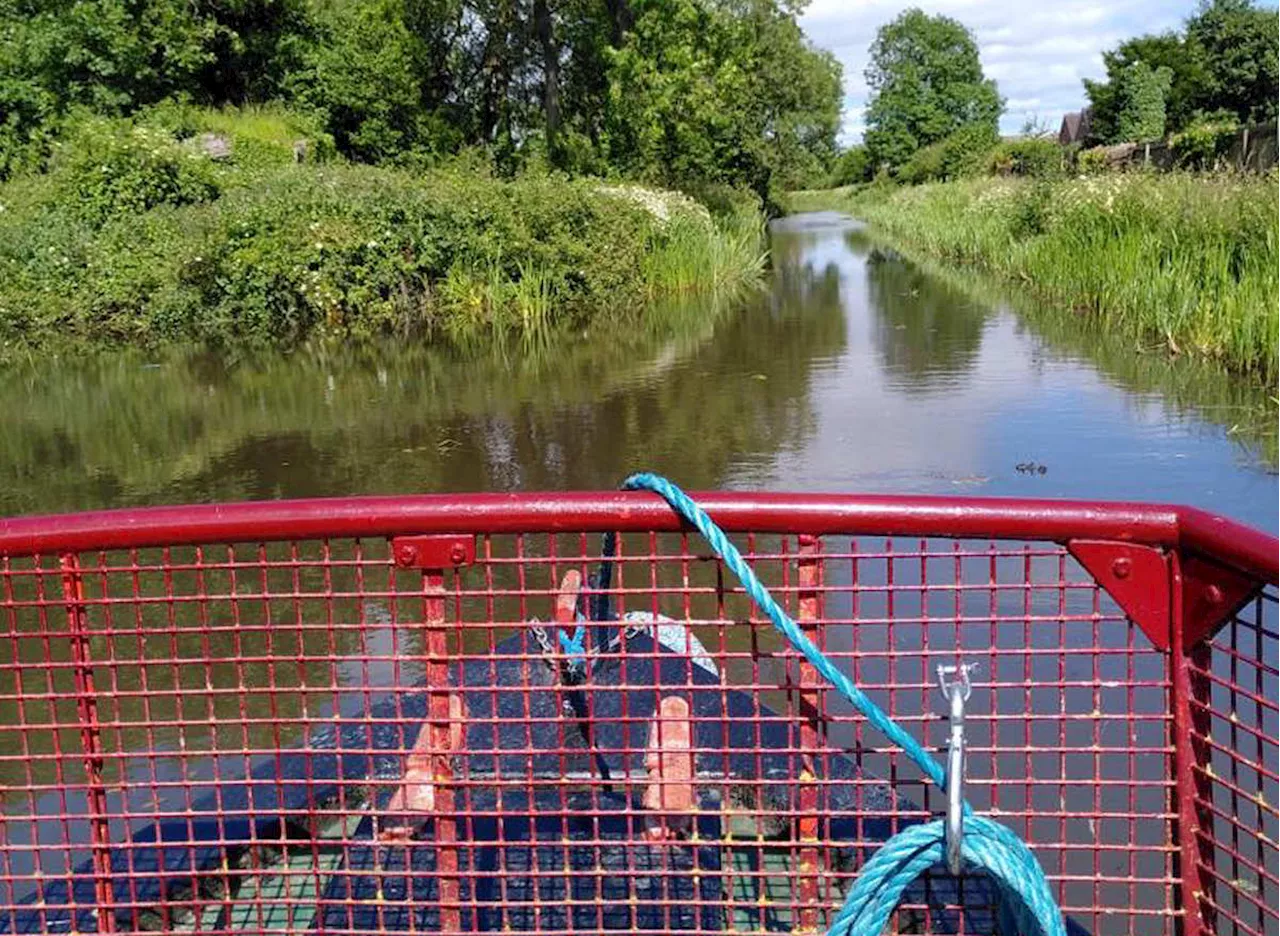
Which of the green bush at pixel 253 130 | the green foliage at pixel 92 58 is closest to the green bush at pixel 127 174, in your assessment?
the green bush at pixel 253 130

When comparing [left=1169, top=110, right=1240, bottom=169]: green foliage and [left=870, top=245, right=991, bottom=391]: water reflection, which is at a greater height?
[left=1169, top=110, right=1240, bottom=169]: green foliage

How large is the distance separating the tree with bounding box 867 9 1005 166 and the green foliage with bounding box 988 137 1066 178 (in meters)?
50.1

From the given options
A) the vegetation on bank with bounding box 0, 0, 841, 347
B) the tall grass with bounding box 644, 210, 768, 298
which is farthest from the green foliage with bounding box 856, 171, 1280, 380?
the vegetation on bank with bounding box 0, 0, 841, 347

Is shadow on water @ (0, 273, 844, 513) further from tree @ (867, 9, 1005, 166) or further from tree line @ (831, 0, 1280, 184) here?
tree @ (867, 9, 1005, 166)

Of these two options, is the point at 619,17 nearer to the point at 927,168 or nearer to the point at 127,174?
the point at 127,174

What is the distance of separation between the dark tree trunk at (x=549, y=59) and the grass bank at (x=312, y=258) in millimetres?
13926

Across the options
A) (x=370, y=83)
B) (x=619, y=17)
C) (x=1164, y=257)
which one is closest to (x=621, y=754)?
(x=1164, y=257)

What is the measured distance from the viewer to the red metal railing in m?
2.70

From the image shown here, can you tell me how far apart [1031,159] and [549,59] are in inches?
497

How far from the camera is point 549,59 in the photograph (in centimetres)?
3603

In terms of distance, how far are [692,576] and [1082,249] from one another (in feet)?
41.2

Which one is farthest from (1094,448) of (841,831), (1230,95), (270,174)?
(1230,95)

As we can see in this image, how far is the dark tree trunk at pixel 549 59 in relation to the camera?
1393 inches

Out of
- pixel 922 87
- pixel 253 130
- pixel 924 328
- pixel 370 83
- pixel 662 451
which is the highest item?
pixel 922 87
